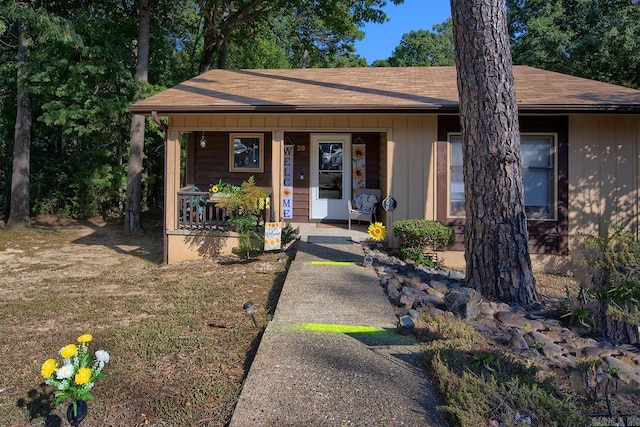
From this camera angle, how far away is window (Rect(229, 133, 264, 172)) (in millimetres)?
11258

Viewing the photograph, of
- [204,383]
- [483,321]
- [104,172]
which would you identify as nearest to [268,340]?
[204,383]

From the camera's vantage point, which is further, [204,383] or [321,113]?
[321,113]

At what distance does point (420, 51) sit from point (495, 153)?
35282 millimetres

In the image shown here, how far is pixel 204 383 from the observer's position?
343cm

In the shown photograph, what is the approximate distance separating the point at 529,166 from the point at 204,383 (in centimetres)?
724

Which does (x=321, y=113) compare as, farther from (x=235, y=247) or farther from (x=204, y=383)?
(x=204, y=383)

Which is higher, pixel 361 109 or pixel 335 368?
pixel 361 109

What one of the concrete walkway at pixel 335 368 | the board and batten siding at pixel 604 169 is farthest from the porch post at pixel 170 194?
the board and batten siding at pixel 604 169

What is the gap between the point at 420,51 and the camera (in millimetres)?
37875

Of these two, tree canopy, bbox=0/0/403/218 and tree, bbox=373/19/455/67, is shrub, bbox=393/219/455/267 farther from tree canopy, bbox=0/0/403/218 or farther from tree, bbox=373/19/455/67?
tree, bbox=373/19/455/67

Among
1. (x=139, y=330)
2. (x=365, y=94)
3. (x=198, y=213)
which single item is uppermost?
(x=365, y=94)

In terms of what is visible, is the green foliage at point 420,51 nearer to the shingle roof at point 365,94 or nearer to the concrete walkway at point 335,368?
the shingle roof at point 365,94

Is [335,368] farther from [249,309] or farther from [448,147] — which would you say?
[448,147]

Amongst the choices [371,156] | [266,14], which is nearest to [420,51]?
[266,14]
